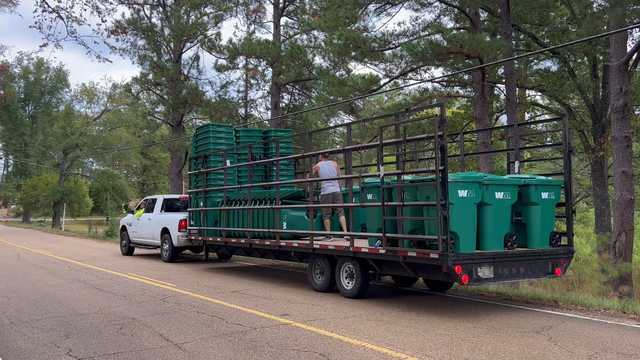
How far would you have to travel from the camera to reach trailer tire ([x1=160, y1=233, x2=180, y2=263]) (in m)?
16.4

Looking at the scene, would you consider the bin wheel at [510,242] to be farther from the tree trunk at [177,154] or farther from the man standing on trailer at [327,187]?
the tree trunk at [177,154]

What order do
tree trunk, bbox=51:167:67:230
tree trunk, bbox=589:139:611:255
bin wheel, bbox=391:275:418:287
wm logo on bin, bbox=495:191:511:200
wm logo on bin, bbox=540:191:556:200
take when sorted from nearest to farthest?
wm logo on bin, bbox=495:191:511:200 → wm logo on bin, bbox=540:191:556:200 → bin wheel, bbox=391:275:418:287 → tree trunk, bbox=589:139:611:255 → tree trunk, bbox=51:167:67:230

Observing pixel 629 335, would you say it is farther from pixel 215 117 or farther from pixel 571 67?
pixel 215 117

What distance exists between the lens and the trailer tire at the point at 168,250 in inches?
645

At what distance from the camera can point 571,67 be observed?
17.2 metres

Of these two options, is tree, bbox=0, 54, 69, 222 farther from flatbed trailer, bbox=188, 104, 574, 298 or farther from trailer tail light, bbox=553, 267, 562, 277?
trailer tail light, bbox=553, 267, 562, 277

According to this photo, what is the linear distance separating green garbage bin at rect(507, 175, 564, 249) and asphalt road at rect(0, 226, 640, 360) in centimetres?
113

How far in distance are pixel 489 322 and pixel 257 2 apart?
793 inches

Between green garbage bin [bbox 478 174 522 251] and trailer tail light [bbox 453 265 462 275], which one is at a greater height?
green garbage bin [bbox 478 174 522 251]

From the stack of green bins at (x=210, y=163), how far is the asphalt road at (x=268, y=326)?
2.45 m

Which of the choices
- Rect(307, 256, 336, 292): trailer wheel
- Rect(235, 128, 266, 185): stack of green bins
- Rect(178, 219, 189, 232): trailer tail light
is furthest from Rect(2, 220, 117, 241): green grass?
Rect(307, 256, 336, 292): trailer wheel

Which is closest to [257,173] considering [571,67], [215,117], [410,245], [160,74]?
[410,245]

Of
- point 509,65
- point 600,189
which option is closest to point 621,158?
point 509,65

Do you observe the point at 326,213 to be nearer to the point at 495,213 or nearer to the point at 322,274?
the point at 322,274
